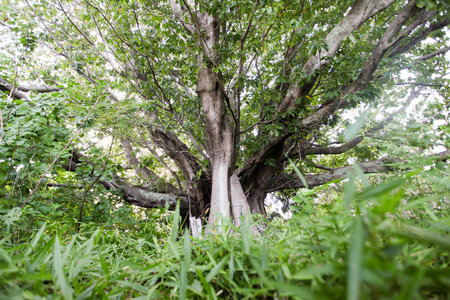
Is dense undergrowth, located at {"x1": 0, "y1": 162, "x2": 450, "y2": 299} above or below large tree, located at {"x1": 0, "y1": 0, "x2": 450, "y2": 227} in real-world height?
below

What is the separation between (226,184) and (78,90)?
211 centimetres

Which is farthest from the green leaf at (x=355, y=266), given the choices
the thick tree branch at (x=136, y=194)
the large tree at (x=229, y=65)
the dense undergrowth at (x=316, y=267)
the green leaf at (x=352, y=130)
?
the thick tree branch at (x=136, y=194)

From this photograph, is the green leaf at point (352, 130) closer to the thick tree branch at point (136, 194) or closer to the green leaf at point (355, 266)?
the green leaf at point (355, 266)

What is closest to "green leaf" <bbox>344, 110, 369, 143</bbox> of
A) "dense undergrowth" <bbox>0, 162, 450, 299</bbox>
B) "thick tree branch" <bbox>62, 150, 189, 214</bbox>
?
"dense undergrowth" <bbox>0, 162, 450, 299</bbox>

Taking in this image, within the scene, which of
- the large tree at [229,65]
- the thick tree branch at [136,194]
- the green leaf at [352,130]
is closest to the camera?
the green leaf at [352,130]

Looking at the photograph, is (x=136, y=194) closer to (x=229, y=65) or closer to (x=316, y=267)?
(x=229, y=65)

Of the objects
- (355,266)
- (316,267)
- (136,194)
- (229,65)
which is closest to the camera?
(355,266)

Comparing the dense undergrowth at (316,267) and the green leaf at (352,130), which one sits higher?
the green leaf at (352,130)

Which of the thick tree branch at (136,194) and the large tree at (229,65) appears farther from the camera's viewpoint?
the thick tree branch at (136,194)

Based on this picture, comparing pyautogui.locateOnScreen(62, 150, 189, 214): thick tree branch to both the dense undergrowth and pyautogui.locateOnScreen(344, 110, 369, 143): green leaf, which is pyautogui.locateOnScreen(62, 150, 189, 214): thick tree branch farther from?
pyautogui.locateOnScreen(344, 110, 369, 143): green leaf


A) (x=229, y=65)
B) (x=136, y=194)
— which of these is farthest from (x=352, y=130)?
(x=136, y=194)

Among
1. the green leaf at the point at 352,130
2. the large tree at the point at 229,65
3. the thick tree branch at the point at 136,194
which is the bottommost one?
the green leaf at the point at 352,130

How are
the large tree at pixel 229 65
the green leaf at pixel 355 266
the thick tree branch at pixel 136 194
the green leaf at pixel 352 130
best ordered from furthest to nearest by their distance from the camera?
1. the thick tree branch at pixel 136 194
2. the large tree at pixel 229 65
3. the green leaf at pixel 352 130
4. the green leaf at pixel 355 266

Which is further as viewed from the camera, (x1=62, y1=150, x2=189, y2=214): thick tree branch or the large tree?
(x1=62, y1=150, x2=189, y2=214): thick tree branch
